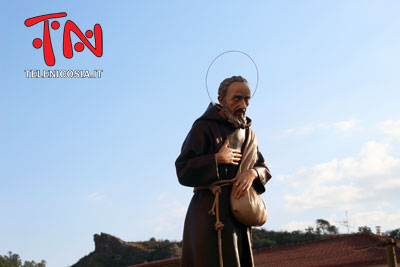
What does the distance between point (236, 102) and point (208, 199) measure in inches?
44.9

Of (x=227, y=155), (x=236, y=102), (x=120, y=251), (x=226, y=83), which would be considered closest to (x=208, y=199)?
(x=227, y=155)

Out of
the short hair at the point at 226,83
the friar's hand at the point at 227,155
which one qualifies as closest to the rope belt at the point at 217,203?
the friar's hand at the point at 227,155

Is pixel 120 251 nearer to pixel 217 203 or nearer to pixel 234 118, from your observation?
pixel 234 118

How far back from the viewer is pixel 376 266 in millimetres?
26719

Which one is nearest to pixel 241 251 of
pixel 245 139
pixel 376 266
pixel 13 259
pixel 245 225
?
pixel 245 225

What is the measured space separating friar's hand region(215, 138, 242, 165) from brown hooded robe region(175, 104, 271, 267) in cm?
6

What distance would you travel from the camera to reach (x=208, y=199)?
231 inches

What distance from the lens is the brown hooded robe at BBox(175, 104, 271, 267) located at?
5.68m

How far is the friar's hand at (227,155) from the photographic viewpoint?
232 inches

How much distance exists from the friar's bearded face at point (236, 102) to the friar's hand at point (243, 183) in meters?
0.60

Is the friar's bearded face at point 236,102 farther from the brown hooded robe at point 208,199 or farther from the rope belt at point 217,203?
the rope belt at point 217,203

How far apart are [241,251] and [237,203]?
1.71ft

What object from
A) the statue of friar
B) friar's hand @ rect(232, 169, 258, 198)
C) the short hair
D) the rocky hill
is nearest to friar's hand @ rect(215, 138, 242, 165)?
the statue of friar

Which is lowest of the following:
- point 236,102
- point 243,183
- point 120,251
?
point 120,251
